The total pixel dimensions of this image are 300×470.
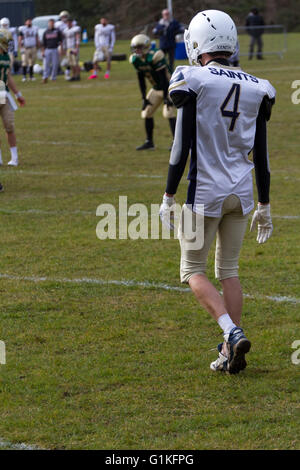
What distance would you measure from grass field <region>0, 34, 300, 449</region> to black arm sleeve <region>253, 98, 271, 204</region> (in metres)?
1.08

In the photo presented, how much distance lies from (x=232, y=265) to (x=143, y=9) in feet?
193

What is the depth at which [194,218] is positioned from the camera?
5.00m

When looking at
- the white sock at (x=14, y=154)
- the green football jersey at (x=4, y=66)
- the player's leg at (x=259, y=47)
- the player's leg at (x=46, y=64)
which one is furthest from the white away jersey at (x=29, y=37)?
the green football jersey at (x=4, y=66)

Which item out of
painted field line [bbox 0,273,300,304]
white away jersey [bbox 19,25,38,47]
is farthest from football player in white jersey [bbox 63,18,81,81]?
painted field line [bbox 0,273,300,304]

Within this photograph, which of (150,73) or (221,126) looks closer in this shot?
(221,126)

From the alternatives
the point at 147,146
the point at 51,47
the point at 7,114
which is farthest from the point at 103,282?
the point at 51,47

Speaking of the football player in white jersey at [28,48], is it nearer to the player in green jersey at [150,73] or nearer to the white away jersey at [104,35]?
the white away jersey at [104,35]

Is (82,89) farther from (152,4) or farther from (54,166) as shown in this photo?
(152,4)

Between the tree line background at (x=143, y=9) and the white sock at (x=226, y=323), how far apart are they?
5441 centimetres

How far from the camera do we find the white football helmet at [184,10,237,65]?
4887mm

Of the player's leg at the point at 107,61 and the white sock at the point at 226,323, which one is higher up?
the white sock at the point at 226,323

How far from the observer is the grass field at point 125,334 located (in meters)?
4.45

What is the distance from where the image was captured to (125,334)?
5902 mm

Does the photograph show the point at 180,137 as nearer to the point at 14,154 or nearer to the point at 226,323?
the point at 226,323
